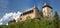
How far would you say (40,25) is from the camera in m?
21.5

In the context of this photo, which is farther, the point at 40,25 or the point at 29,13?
the point at 29,13

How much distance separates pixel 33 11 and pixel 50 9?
8237 mm

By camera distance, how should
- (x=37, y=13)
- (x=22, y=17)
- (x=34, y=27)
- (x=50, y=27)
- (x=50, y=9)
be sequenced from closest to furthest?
(x=50, y=27) < (x=34, y=27) < (x=37, y=13) < (x=22, y=17) < (x=50, y=9)

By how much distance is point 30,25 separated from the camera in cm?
2250

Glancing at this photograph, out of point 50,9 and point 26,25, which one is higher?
point 50,9

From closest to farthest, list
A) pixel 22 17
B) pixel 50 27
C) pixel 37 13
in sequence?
1. pixel 50 27
2. pixel 37 13
3. pixel 22 17

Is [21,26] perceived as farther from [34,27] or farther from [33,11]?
[33,11]

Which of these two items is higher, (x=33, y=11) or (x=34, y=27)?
(x=33, y=11)

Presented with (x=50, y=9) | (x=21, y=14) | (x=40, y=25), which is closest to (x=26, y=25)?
(x=40, y=25)

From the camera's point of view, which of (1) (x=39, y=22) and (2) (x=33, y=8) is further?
(2) (x=33, y=8)

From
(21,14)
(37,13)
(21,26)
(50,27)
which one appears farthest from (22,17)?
(50,27)

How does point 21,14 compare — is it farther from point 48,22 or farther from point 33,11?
point 48,22

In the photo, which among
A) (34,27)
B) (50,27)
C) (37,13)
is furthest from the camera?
(37,13)

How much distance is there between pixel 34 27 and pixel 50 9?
69.5ft
